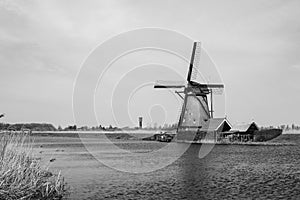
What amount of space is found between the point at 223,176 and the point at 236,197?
241 inches

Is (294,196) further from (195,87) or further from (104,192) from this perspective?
(195,87)

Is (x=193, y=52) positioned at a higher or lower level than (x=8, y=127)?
higher

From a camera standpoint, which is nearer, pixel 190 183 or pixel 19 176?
pixel 19 176

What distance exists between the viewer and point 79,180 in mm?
18375

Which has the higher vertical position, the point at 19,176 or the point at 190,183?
the point at 19,176

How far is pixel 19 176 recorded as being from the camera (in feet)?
36.2

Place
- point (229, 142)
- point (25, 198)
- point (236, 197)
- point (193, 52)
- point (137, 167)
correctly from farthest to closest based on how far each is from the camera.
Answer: point (193, 52) → point (229, 142) → point (137, 167) → point (236, 197) → point (25, 198)

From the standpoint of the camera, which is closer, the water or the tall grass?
the tall grass

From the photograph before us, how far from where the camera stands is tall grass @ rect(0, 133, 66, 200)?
10.4m

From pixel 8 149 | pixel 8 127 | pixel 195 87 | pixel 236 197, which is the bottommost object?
pixel 236 197

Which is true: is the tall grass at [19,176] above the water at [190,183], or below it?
above

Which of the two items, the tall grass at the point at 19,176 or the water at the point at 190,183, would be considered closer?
the tall grass at the point at 19,176

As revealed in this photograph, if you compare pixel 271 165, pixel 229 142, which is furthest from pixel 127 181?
pixel 229 142

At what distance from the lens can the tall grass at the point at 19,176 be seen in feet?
34.2
